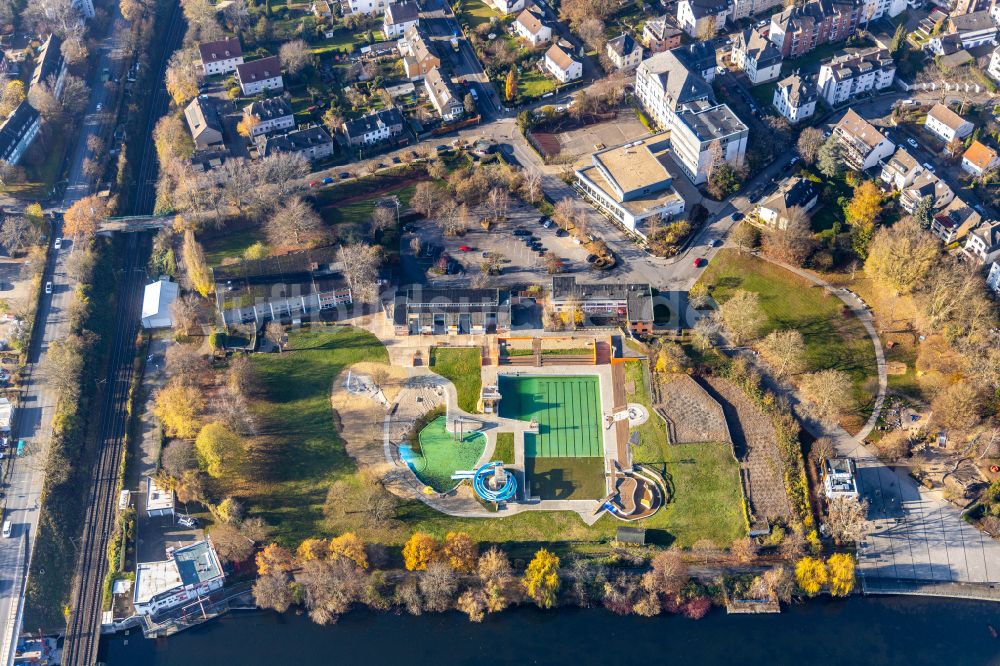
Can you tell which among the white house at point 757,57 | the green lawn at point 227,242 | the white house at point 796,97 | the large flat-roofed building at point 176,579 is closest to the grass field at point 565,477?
the large flat-roofed building at point 176,579

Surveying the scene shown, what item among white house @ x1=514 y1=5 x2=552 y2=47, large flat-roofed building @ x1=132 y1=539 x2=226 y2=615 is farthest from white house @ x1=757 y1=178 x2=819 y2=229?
large flat-roofed building @ x1=132 y1=539 x2=226 y2=615

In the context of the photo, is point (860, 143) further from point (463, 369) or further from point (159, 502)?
point (159, 502)

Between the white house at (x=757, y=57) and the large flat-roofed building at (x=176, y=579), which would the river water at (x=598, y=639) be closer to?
the large flat-roofed building at (x=176, y=579)

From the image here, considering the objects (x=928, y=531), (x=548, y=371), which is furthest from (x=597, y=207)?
(x=928, y=531)

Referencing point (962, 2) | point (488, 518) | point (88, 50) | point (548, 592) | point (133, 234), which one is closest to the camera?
point (548, 592)

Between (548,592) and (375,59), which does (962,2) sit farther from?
(548,592)

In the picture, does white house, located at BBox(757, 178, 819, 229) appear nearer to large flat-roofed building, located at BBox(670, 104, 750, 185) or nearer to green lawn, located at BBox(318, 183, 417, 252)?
large flat-roofed building, located at BBox(670, 104, 750, 185)
